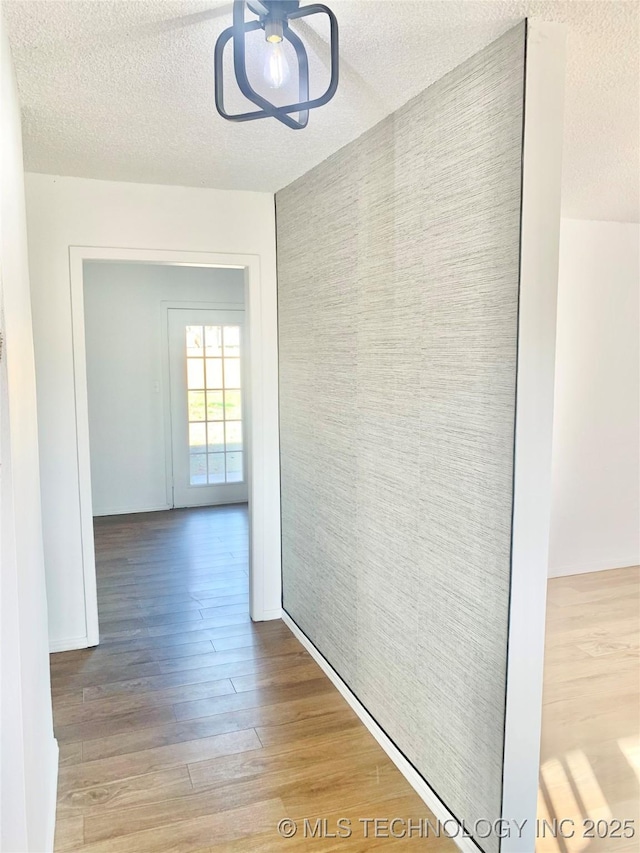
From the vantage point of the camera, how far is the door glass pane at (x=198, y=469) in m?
6.12

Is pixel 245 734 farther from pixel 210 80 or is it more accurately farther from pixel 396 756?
pixel 210 80

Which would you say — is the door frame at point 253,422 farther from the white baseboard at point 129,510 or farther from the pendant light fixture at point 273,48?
the white baseboard at point 129,510

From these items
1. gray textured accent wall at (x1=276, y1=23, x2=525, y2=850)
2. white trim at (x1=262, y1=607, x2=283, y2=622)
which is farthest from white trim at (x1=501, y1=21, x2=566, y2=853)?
white trim at (x1=262, y1=607, x2=283, y2=622)

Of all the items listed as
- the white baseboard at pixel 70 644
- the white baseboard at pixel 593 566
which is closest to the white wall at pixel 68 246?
the white baseboard at pixel 70 644

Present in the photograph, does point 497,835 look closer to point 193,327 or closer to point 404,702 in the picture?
point 404,702

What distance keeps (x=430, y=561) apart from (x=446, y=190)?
1166 millimetres

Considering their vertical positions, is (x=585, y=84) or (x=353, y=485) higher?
(x=585, y=84)

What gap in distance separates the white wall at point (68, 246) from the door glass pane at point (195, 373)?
2837mm

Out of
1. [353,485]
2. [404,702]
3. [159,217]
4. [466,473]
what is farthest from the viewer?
[159,217]

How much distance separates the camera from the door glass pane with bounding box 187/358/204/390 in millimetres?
6008

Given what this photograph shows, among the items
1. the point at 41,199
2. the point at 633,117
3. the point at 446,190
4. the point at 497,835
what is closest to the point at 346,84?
the point at 446,190

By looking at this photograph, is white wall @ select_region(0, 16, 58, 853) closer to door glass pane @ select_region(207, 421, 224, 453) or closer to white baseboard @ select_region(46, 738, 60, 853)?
white baseboard @ select_region(46, 738, 60, 853)

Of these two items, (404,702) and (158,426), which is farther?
(158,426)

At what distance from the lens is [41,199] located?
9.66 ft
